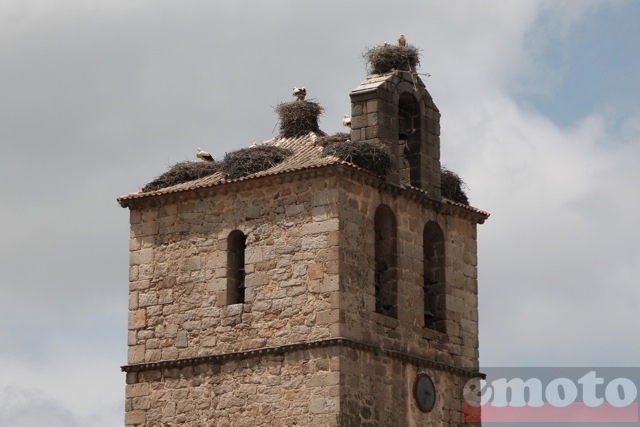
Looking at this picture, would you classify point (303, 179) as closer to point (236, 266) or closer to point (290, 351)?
point (236, 266)

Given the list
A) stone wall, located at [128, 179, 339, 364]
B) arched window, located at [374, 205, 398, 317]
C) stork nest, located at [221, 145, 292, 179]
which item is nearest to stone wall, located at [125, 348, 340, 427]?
stone wall, located at [128, 179, 339, 364]

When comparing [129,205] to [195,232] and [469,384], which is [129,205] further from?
[469,384]

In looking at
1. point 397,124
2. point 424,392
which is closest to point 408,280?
point 424,392

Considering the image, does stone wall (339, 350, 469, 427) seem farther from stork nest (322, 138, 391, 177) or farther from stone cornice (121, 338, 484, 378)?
stork nest (322, 138, 391, 177)

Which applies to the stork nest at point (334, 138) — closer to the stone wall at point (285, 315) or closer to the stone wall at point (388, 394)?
the stone wall at point (285, 315)

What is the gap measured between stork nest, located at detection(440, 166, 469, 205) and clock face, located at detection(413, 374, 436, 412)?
11.0 feet

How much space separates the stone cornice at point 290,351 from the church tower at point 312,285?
0.03 m

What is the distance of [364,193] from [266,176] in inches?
60.6

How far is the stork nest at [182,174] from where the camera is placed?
35.9 metres

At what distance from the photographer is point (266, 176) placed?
113ft

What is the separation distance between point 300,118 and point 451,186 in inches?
108

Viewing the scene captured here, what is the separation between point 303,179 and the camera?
34.1 m

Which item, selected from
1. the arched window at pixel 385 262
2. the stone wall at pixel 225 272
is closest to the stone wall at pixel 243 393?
the stone wall at pixel 225 272

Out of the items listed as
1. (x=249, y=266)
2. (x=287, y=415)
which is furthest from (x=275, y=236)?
(x=287, y=415)
